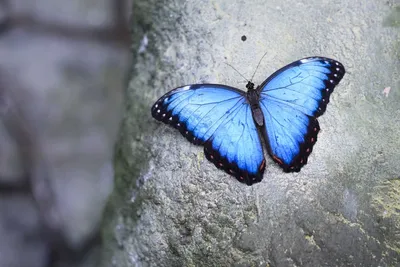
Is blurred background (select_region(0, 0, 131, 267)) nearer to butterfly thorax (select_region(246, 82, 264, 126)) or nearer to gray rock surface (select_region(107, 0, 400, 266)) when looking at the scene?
gray rock surface (select_region(107, 0, 400, 266))

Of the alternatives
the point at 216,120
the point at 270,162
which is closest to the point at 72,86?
the point at 216,120

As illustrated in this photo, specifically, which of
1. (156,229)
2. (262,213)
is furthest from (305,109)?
(156,229)

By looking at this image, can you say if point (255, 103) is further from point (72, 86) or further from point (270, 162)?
point (72, 86)

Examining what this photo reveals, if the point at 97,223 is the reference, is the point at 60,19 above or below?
above

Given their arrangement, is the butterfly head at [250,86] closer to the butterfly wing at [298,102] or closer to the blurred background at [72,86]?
the butterfly wing at [298,102]

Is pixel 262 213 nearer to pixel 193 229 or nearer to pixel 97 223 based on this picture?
pixel 193 229

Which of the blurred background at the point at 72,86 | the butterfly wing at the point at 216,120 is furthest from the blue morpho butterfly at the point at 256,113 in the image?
the blurred background at the point at 72,86

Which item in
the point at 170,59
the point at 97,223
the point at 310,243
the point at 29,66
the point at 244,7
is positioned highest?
the point at 244,7
